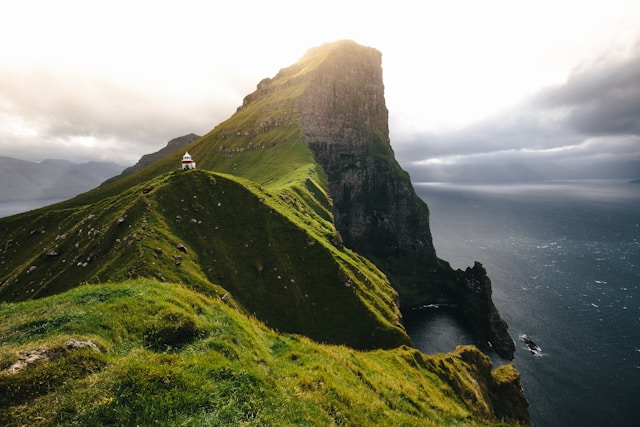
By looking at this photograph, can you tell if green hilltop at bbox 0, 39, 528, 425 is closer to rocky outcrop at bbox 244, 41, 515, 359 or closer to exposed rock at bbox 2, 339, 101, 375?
exposed rock at bbox 2, 339, 101, 375

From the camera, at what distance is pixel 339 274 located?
55688mm

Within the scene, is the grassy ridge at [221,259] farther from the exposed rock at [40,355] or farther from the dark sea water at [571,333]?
the dark sea water at [571,333]

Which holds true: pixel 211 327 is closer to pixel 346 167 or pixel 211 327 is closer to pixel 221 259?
pixel 221 259

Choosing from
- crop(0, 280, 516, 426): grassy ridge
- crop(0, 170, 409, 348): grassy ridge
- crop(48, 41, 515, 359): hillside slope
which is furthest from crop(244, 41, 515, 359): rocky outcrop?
crop(0, 280, 516, 426): grassy ridge

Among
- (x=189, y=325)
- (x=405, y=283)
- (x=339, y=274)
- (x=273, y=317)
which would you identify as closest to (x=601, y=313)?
(x=405, y=283)

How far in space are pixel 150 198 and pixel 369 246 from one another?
142 meters

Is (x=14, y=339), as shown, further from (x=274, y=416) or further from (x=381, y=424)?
(x=381, y=424)

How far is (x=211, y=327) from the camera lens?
17.3 m

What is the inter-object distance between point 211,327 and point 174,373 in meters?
5.43

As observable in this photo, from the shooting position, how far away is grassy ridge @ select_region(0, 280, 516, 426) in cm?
1021

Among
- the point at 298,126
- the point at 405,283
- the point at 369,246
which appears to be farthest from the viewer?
the point at 369,246

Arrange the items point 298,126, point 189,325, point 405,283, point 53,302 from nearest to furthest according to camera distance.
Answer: point 189,325
point 53,302
point 405,283
point 298,126

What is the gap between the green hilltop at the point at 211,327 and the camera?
1110 cm

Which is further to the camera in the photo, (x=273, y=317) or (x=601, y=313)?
(x=601, y=313)
